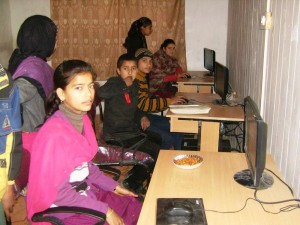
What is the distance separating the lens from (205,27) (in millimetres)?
5188

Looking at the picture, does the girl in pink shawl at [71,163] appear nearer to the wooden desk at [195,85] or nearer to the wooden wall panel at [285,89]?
the wooden wall panel at [285,89]

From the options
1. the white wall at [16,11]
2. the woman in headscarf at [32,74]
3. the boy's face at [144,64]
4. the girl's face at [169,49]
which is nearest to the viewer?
the woman in headscarf at [32,74]

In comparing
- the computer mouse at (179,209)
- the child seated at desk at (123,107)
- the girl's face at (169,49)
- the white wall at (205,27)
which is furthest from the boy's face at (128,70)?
the white wall at (205,27)

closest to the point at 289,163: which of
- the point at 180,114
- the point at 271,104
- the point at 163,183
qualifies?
the point at 271,104

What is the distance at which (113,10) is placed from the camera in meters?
5.04

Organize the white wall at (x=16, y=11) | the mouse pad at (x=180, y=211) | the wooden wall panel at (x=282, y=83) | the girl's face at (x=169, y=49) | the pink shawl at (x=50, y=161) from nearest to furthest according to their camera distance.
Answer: the mouse pad at (x=180, y=211), the pink shawl at (x=50, y=161), the wooden wall panel at (x=282, y=83), the girl's face at (x=169, y=49), the white wall at (x=16, y=11)

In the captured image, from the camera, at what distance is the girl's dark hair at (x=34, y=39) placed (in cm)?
208

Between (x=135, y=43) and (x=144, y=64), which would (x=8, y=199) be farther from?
(x=135, y=43)

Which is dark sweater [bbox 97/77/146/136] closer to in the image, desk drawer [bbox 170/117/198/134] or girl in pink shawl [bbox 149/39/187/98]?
desk drawer [bbox 170/117/198/134]

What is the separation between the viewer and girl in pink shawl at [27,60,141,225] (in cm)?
139

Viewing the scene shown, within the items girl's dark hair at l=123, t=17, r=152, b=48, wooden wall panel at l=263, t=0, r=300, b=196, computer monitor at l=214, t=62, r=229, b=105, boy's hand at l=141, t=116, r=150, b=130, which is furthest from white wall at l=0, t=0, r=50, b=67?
wooden wall panel at l=263, t=0, r=300, b=196

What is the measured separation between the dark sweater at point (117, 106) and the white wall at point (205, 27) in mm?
2745

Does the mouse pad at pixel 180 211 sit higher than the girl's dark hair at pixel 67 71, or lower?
lower

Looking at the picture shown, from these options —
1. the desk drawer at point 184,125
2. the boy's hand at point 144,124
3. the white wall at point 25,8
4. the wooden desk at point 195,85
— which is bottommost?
the boy's hand at point 144,124
